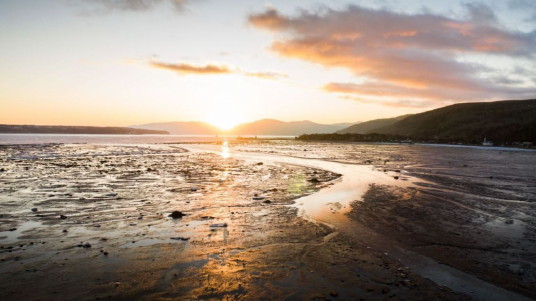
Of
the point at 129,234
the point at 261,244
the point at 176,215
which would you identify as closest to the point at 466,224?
the point at 261,244

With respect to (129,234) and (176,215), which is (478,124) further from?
(129,234)

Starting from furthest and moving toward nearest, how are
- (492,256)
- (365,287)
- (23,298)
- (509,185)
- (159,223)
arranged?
1. (509,185)
2. (159,223)
3. (492,256)
4. (365,287)
5. (23,298)

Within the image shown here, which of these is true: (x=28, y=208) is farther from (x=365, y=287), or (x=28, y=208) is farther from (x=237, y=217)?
(x=365, y=287)

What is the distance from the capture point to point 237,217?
11.1 metres

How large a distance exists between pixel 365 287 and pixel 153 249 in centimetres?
529

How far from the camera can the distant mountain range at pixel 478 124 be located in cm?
8338

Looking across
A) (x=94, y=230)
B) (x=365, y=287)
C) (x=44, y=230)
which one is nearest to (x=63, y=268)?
(x=94, y=230)

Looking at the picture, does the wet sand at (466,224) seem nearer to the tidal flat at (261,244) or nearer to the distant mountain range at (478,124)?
the tidal flat at (261,244)

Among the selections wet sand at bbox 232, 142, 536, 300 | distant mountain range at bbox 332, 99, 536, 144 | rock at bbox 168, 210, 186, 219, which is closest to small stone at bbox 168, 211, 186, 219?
rock at bbox 168, 210, 186, 219

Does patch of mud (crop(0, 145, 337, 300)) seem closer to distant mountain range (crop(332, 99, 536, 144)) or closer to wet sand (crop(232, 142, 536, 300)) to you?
wet sand (crop(232, 142, 536, 300))

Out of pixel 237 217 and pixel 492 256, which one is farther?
pixel 237 217

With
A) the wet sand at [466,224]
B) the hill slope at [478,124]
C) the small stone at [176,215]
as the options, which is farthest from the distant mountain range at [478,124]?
the small stone at [176,215]

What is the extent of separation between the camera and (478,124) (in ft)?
→ 336

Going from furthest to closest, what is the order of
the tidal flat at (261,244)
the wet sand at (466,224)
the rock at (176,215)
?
the rock at (176,215), the wet sand at (466,224), the tidal flat at (261,244)
